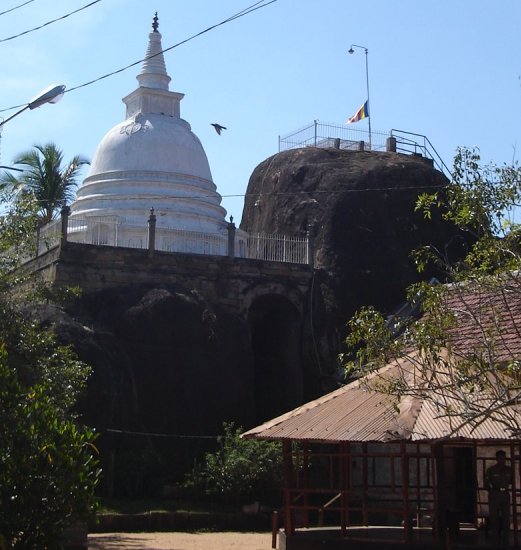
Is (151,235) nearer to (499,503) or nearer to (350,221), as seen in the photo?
(350,221)

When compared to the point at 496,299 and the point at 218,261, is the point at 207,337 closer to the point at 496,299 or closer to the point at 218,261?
the point at 218,261

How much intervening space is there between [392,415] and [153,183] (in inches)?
762

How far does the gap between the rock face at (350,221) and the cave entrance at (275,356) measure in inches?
30.9

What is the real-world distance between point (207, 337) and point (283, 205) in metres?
10.1

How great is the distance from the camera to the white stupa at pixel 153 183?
31266 mm

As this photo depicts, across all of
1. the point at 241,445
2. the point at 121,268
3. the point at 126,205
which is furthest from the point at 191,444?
the point at 126,205

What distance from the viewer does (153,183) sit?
3328 cm

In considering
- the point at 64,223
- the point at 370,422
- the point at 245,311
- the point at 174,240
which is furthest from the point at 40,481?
the point at 174,240

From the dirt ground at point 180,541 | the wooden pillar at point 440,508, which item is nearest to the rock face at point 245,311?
the dirt ground at point 180,541

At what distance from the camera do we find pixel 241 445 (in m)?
25.4

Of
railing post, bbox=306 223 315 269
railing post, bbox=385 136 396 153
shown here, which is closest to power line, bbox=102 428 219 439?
railing post, bbox=306 223 315 269

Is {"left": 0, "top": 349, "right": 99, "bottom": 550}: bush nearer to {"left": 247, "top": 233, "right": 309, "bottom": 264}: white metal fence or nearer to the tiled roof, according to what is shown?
the tiled roof

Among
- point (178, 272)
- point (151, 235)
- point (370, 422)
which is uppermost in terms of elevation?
point (151, 235)

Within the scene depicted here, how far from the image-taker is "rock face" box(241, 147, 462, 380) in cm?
3244
